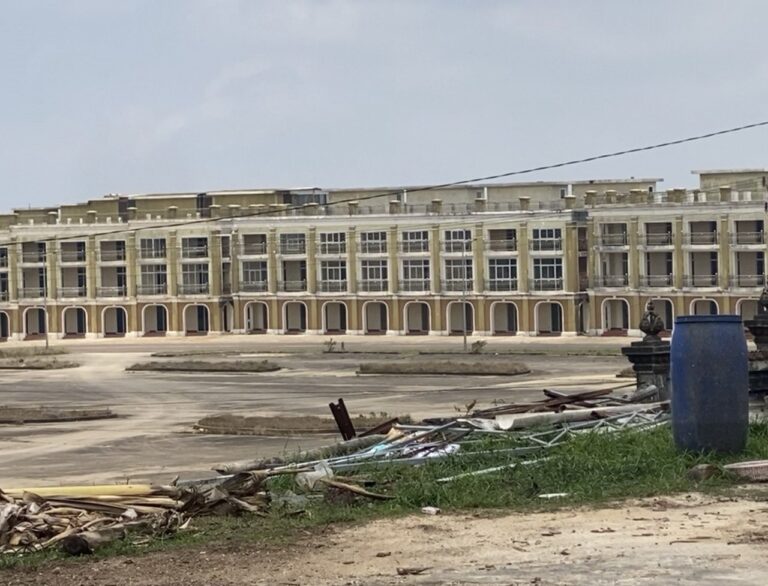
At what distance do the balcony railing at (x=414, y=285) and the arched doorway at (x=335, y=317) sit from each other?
5.25 metres

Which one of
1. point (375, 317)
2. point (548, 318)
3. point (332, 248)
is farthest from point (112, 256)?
point (548, 318)

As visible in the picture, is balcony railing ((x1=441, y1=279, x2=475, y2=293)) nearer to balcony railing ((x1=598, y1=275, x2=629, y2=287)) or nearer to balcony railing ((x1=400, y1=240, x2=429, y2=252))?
balcony railing ((x1=400, y1=240, x2=429, y2=252))

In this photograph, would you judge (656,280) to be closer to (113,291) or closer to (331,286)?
(331,286)

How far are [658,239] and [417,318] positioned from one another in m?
18.2

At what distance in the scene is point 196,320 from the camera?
385ft

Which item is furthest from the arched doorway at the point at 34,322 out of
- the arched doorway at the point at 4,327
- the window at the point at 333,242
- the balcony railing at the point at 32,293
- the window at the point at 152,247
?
the window at the point at 333,242

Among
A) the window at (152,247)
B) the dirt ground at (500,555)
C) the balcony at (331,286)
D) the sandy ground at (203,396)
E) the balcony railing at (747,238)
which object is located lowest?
the sandy ground at (203,396)

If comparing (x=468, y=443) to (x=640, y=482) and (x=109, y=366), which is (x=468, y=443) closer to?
(x=640, y=482)

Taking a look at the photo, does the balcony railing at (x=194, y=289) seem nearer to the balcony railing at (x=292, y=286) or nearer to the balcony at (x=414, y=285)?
the balcony railing at (x=292, y=286)

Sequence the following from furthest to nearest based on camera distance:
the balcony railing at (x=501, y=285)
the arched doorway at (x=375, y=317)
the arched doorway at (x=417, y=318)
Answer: the arched doorway at (x=375, y=317)
the arched doorway at (x=417, y=318)
the balcony railing at (x=501, y=285)

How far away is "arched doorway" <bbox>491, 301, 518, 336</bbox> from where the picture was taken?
10644 cm

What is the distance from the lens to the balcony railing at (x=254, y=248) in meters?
115

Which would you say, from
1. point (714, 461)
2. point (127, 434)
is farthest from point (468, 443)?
point (127, 434)

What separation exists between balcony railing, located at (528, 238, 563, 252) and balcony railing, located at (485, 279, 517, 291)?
2.59 m
